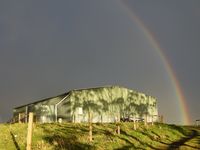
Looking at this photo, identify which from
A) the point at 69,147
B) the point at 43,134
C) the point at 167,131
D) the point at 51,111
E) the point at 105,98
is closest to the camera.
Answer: the point at 69,147

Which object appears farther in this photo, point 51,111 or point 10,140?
point 51,111

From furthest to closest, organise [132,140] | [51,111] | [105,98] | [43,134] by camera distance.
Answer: [105,98]
[51,111]
[132,140]
[43,134]

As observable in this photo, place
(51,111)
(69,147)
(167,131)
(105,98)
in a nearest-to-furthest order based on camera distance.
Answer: (69,147) < (167,131) < (51,111) < (105,98)

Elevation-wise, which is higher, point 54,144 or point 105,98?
point 105,98

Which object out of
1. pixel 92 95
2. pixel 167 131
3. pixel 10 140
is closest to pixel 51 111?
pixel 92 95

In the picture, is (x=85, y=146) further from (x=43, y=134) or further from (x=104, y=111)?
(x=104, y=111)

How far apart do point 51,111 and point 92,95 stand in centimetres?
924

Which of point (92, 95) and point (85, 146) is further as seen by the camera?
point (92, 95)

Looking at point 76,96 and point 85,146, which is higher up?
point 76,96

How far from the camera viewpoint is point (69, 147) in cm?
2853

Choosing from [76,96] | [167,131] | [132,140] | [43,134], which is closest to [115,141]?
[132,140]

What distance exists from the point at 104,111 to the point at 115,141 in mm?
41208

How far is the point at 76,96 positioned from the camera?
242 feet

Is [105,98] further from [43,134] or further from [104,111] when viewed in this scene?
[43,134]
